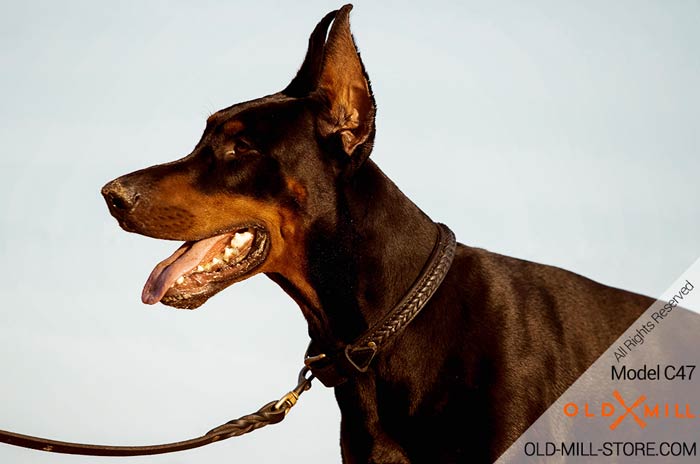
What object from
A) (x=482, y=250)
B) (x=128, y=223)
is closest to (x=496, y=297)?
(x=482, y=250)

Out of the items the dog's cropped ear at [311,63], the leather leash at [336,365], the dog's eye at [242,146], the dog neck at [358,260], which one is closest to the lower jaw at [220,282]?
the dog neck at [358,260]

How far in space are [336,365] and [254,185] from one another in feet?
3.14

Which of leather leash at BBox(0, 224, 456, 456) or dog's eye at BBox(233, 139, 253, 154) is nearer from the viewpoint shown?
leather leash at BBox(0, 224, 456, 456)

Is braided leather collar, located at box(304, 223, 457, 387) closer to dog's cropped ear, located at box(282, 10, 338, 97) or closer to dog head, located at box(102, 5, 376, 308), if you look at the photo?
dog head, located at box(102, 5, 376, 308)

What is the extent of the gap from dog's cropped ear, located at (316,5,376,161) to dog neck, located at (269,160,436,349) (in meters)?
0.15

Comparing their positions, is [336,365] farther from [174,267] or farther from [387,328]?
[174,267]

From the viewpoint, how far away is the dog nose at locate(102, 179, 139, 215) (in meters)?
4.35

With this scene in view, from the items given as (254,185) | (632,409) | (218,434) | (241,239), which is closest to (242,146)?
(254,185)

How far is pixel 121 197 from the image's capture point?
14.3 feet

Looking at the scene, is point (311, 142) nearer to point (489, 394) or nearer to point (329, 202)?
point (329, 202)

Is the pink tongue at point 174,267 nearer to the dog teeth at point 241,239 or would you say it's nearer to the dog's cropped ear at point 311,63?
the dog teeth at point 241,239

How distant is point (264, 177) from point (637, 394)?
6.84 ft

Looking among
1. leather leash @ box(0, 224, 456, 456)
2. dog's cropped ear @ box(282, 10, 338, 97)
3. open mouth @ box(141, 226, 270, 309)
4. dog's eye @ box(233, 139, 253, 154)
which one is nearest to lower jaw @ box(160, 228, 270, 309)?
open mouth @ box(141, 226, 270, 309)

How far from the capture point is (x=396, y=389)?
4422 mm
